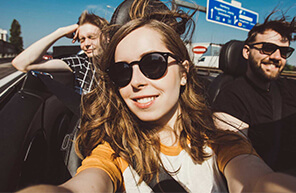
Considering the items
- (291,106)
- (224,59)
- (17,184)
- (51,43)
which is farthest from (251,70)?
(51,43)

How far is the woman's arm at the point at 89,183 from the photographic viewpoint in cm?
80

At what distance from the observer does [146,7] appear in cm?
131

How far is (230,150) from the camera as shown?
1.07m

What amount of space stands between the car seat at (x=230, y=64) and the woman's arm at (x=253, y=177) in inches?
57.0

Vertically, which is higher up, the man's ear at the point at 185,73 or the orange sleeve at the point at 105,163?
the man's ear at the point at 185,73

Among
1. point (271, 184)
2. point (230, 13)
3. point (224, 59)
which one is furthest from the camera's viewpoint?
point (230, 13)

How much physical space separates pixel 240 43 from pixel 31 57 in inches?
115

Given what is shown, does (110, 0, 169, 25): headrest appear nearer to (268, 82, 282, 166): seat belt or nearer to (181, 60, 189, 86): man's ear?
(181, 60, 189, 86): man's ear

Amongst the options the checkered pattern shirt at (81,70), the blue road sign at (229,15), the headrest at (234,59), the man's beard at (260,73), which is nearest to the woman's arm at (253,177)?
the man's beard at (260,73)

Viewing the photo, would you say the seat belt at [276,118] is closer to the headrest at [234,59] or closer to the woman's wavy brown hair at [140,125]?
the headrest at [234,59]

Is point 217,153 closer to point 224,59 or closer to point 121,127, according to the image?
point 121,127

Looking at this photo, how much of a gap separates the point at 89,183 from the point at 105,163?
0.59 ft

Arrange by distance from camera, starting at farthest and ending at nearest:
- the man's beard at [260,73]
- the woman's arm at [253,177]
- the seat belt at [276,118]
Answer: the man's beard at [260,73] → the seat belt at [276,118] → the woman's arm at [253,177]

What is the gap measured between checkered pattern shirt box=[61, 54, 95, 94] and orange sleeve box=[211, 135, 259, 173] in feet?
6.30
